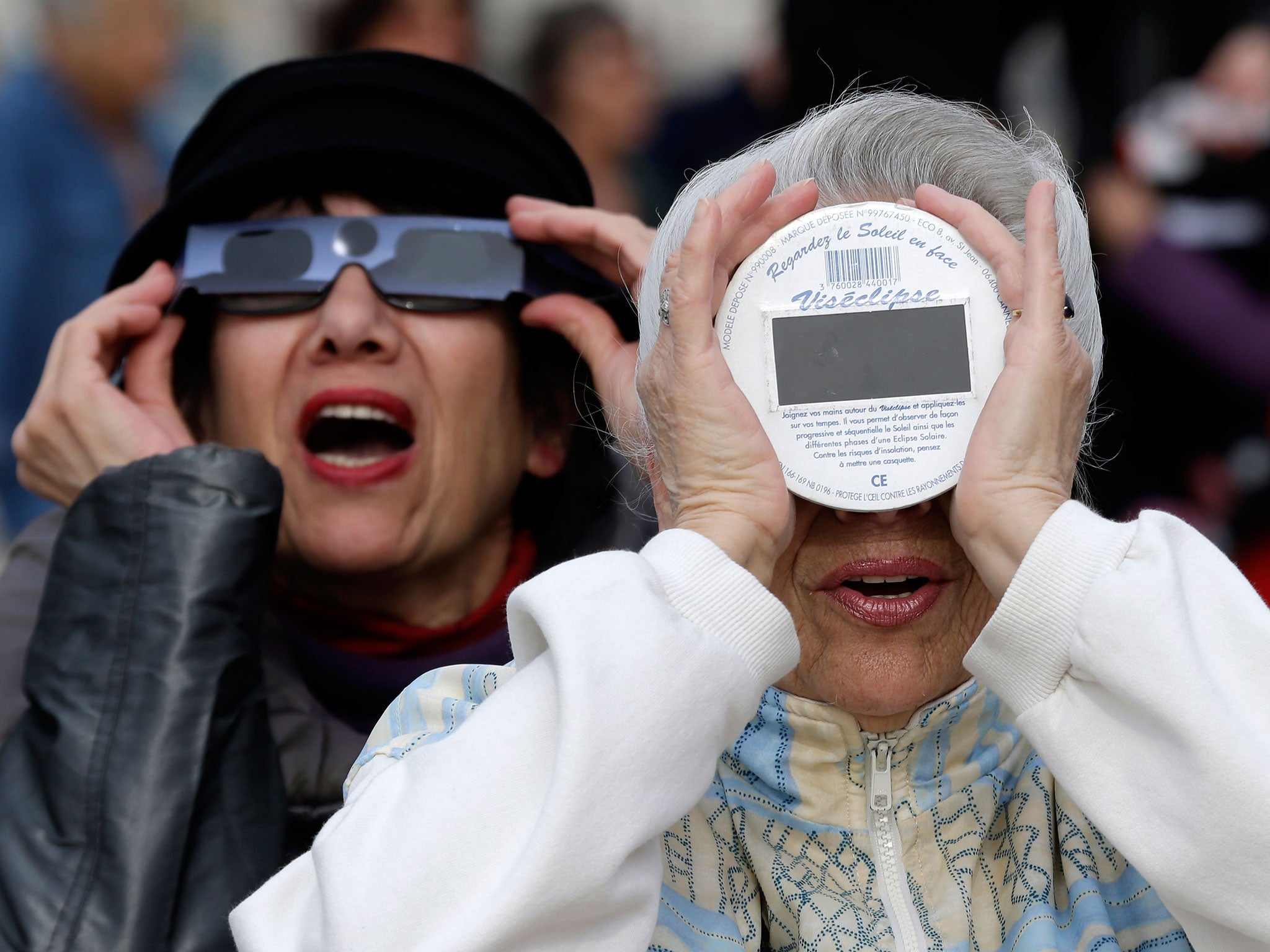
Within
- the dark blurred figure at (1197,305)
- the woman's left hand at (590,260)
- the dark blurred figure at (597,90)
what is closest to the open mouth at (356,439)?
the woman's left hand at (590,260)

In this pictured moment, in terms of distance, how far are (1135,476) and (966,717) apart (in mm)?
2740

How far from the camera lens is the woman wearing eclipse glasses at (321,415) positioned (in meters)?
2.12

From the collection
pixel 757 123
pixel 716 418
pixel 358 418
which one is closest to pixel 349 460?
pixel 358 418

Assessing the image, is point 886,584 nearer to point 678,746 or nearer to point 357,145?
point 678,746

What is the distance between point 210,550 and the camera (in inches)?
82.7

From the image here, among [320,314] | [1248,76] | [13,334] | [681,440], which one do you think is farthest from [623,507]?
[1248,76]

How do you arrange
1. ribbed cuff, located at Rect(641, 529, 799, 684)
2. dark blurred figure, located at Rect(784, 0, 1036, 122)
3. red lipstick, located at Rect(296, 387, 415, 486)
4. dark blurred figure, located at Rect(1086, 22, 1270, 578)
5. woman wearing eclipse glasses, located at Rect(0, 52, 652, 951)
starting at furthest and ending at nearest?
dark blurred figure, located at Rect(1086, 22, 1270, 578), dark blurred figure, located at Rect(784, 0, 1036, 122), red lipstick, located at Rect(296, 387, 415, 486), woman wearing eclipse glasses, located at Rect(0, 52, 652, 951), ribbed cuff, located at Rect(641, 529, 799, 684)

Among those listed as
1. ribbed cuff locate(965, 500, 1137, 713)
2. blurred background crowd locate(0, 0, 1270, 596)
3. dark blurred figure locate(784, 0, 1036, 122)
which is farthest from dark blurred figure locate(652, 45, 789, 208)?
ribbed cuff locate(965, 500, 1137, 713)

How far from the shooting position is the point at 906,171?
1854 millimetres

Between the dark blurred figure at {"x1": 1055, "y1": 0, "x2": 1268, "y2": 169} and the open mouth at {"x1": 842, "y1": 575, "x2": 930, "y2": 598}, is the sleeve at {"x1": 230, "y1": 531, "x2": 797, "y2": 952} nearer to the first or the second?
the open mouth at {"x1": 842, "y1": 575, "x2": 930, "y2": 598}

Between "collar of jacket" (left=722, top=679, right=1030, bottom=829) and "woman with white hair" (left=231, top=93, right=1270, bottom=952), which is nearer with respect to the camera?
"woman with white hair" (left=231, top=93, right=1270, bottom=952)

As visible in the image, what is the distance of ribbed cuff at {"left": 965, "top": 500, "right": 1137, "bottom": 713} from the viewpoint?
1521 mm

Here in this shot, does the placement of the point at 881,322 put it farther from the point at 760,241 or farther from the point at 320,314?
the point at 320,314

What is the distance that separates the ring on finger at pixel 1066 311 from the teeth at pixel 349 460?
1227 millimetres
